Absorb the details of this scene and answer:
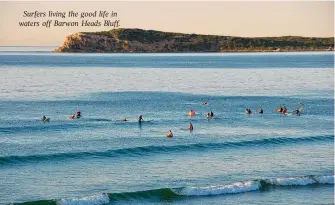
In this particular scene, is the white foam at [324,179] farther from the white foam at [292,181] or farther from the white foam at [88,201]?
the white foam at [88,201]

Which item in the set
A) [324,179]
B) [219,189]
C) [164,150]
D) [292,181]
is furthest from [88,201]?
[164,150]

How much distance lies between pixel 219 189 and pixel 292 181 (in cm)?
448

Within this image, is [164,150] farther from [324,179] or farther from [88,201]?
[88,201]

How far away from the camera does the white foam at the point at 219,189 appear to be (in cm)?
3216

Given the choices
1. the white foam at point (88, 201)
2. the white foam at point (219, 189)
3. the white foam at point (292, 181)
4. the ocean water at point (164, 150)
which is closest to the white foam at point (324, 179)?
the ocean water at point (164, 150)

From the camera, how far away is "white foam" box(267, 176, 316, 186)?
3397 cm

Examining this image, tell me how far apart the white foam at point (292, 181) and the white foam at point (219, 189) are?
4.55 feet

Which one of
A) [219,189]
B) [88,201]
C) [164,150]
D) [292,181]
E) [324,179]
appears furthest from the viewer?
[164,150]

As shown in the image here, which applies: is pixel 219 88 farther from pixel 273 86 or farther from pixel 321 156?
pixel 321 156

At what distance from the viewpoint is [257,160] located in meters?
40.2

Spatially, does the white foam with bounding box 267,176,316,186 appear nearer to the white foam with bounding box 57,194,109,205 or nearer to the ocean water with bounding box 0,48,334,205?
the ocean water with bounding box 0,48,334,205

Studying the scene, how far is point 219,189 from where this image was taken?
32.4 meters

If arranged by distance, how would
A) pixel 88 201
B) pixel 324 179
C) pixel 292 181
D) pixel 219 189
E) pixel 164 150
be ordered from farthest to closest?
1. pixel 164 150
2. pixel 324 179
3. pixel 292 181
4. pixel 219 189
5. pixel 88 201

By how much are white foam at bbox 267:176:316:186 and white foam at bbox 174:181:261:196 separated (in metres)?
1.39
